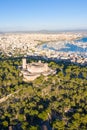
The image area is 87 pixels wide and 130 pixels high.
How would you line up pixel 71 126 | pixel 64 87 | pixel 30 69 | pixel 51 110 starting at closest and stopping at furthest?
1. pixel 71 126
2. pixel 51 110
3. pixel 64 87
4. pixel 30 69

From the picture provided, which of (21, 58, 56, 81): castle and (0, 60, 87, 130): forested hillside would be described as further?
(21, 58, 56, 81): castle

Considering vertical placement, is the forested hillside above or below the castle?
below

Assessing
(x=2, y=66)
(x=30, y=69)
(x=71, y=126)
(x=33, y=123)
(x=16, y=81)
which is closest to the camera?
(x=71, y=126)

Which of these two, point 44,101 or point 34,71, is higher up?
point 34,71

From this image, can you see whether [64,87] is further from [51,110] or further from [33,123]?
[33,123]

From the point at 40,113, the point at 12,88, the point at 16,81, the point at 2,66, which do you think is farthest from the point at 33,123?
the point at 2,66

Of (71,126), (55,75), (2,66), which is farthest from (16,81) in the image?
(71,126)

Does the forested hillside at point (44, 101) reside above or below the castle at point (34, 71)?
below

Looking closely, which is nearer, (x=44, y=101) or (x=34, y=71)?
(x=44, y=101)

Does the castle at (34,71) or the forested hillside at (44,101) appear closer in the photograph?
the forested hillside at (44,101)

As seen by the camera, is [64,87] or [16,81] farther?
[16,81]
